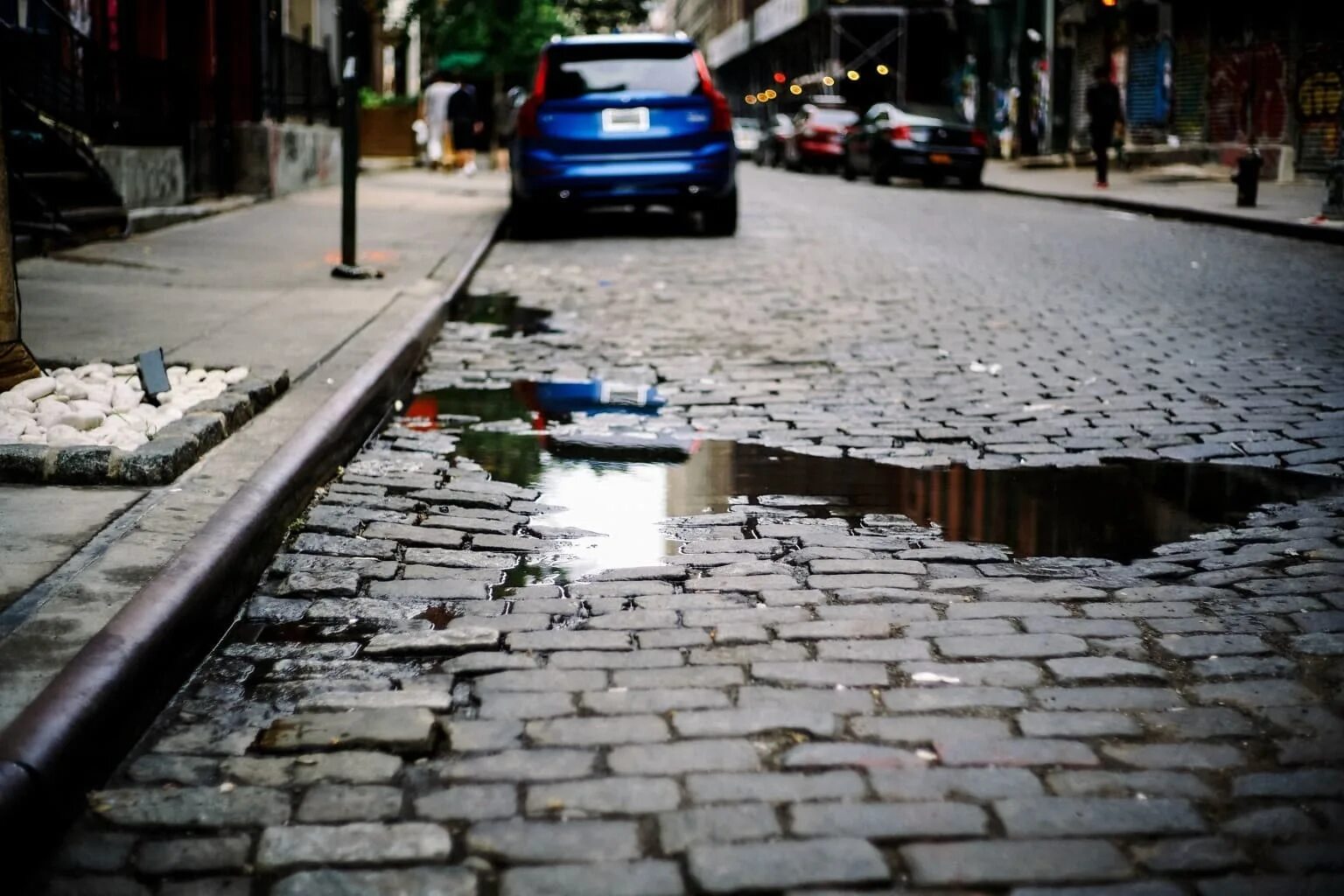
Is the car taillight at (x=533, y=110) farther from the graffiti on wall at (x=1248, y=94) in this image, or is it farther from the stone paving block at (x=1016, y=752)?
the graffiti on wall at (x=1248, y=94)

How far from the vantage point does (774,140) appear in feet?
124

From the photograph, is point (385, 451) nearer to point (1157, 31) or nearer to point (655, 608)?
point (655, 608)

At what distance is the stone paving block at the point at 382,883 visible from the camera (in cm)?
248

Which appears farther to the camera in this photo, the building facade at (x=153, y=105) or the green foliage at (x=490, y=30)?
the green foliage at (x=490, y=30)

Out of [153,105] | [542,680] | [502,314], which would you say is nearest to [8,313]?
[542,680]

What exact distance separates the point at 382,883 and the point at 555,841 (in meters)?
0.31

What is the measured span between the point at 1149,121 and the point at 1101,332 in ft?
77.3

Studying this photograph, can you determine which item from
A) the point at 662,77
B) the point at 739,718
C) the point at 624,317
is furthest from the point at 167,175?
the point at 739,718

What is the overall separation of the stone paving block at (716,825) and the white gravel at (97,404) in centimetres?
265

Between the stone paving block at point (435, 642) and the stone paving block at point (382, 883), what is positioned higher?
the stone paving block at point (435, 642)

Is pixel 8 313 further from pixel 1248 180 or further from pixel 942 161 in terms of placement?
pixel 942 161

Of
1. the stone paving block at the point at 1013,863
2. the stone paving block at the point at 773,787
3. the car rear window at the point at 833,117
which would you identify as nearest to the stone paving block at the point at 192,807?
the stone paving block at the point at 773,787

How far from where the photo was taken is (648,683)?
3.43m

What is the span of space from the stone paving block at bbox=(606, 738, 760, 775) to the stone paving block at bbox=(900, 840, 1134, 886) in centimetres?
46
